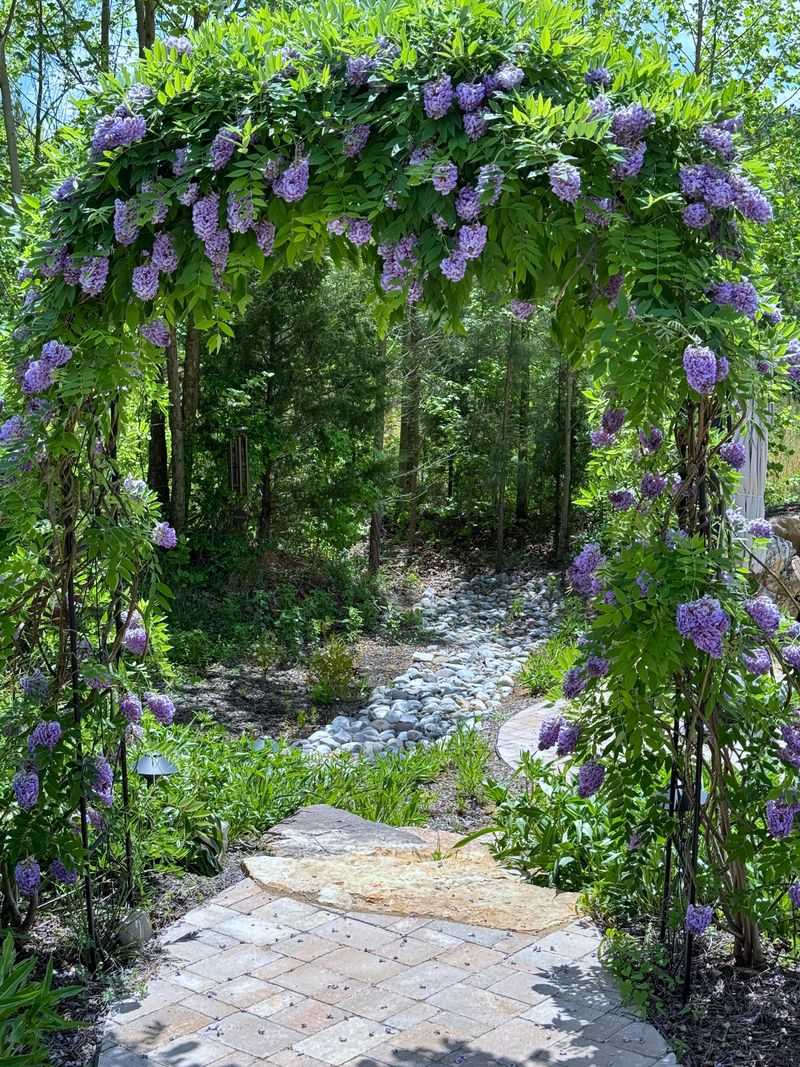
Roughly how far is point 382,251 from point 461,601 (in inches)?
344

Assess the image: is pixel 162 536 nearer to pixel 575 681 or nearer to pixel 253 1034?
pixel 575 681

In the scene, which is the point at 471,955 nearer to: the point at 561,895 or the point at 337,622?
the point at 561,895

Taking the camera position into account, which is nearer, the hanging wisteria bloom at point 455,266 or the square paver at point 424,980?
the hanging wisteria bloom at point 455,266

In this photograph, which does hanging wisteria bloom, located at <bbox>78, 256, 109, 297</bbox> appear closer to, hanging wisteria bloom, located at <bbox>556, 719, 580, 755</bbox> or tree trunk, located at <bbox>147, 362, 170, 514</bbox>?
hanging wisteria bloom, located at <bbox>556, 719, 580, 755</bbox>

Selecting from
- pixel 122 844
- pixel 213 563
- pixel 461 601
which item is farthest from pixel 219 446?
pixel 122 844

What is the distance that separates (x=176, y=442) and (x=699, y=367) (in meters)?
7.67

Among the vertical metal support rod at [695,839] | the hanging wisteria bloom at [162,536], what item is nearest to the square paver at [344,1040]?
the vertical metal support rod at [695,839]

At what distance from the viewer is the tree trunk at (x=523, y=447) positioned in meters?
13.2

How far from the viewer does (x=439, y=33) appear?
3.17 meters

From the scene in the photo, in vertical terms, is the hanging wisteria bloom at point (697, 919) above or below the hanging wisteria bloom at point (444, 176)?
below

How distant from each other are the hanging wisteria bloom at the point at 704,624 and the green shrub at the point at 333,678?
5.53 m

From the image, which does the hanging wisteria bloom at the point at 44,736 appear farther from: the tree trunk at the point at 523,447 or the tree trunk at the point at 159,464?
the tree trunk at the point at 523,447

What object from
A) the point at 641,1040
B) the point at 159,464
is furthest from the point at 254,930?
the point at 159,464

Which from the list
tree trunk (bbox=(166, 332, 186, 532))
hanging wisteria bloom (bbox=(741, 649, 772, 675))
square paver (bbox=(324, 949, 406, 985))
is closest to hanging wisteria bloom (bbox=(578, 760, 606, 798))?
hanging wisteria bloom (bbox=(741, 649, 772, 675))
